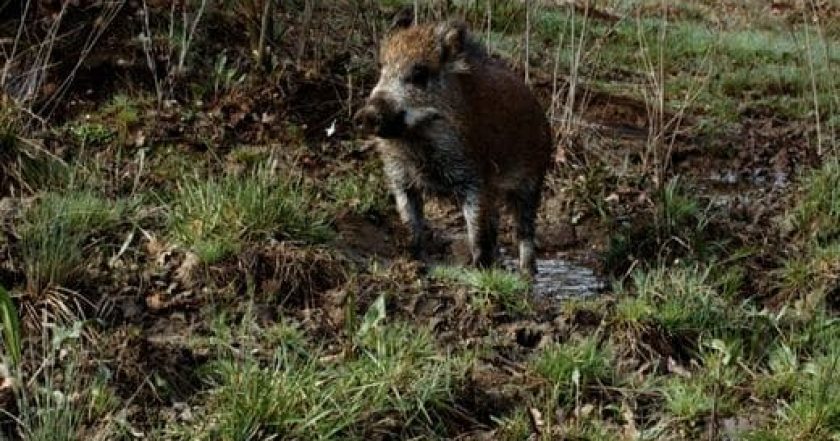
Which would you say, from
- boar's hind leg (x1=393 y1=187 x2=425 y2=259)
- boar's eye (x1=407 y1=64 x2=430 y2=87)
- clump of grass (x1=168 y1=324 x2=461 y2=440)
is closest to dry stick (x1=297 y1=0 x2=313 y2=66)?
boar's eye (x1=407 y1=64 x2=430 y2=87)

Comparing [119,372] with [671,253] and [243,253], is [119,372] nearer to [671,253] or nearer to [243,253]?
[243,253]

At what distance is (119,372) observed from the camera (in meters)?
5.21

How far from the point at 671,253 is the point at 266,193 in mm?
2600

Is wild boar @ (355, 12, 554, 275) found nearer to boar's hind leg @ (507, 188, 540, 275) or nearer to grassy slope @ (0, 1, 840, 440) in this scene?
boar's hind leg @ (507, 188, 540, 275)

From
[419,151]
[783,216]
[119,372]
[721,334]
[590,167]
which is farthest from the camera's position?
[590,167]

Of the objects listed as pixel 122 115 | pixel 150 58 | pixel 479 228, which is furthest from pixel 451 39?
pixel 122 115

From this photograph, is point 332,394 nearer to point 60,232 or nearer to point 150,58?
point 60,232

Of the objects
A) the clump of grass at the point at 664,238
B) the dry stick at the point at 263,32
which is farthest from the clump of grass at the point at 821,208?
the dry stick at the point at 263,32

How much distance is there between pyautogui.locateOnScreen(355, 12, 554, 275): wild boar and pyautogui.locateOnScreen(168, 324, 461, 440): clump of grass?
1.83 m

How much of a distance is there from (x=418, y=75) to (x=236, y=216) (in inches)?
55.4

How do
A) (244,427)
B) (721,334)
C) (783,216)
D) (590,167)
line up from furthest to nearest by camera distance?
→ 1. (590,167)
2. (783,216)
3. (721,334)
4. (244,427)

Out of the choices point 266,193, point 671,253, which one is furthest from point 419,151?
point 671,253

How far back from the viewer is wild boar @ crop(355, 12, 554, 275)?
717cm

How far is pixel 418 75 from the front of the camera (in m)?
7.19
